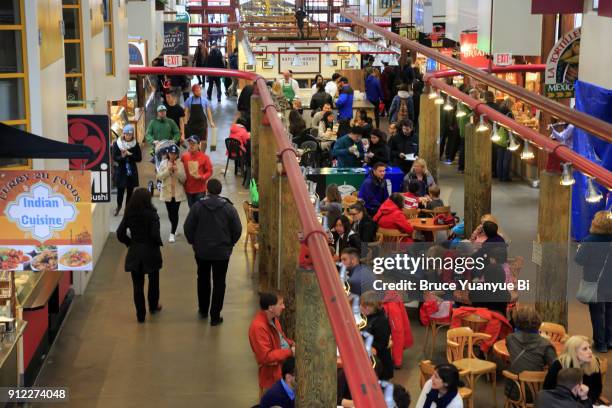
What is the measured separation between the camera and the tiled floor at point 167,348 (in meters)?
10.1

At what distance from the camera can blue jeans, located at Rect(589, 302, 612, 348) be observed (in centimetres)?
1126

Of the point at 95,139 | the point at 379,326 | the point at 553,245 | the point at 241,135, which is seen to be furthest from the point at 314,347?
the point at 241,135

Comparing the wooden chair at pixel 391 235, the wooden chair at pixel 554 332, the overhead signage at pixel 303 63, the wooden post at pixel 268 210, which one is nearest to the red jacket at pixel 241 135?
the wooden chair at pixel 391 235

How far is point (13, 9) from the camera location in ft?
31.4

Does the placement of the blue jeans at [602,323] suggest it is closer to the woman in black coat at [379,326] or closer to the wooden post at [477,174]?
the woman in black coat at [379,326]

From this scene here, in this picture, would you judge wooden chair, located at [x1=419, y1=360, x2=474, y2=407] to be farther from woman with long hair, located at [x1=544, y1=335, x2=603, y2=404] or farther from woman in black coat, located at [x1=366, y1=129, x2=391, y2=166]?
woman in black coat, located at [x1=366, y1=129, x2=391, y2=166]

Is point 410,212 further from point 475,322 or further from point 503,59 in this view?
point 503,59

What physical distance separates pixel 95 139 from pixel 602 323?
561 centimetres

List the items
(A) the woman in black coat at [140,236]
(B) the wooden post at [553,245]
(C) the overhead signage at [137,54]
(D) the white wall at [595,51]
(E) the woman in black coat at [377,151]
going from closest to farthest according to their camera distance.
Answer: (B) the wooden post at [553,245] → (A) the woman in black coat at [140,236] → (D) the white wall at [595,51] → (E) the woman in black coat at [377,151] → (C) the overhead signage at [137,54]

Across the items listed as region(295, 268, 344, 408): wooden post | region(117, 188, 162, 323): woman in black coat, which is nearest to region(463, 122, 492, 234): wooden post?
region(117, 188, 162, 323): woman in black coat

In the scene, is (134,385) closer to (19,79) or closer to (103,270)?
(19,79)

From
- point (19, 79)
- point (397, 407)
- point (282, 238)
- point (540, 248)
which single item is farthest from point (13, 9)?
point (540, 248)

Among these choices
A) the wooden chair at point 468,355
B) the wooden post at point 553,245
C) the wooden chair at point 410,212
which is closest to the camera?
the wooden chair at point 468,355

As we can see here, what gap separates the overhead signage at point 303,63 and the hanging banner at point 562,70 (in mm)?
11688
